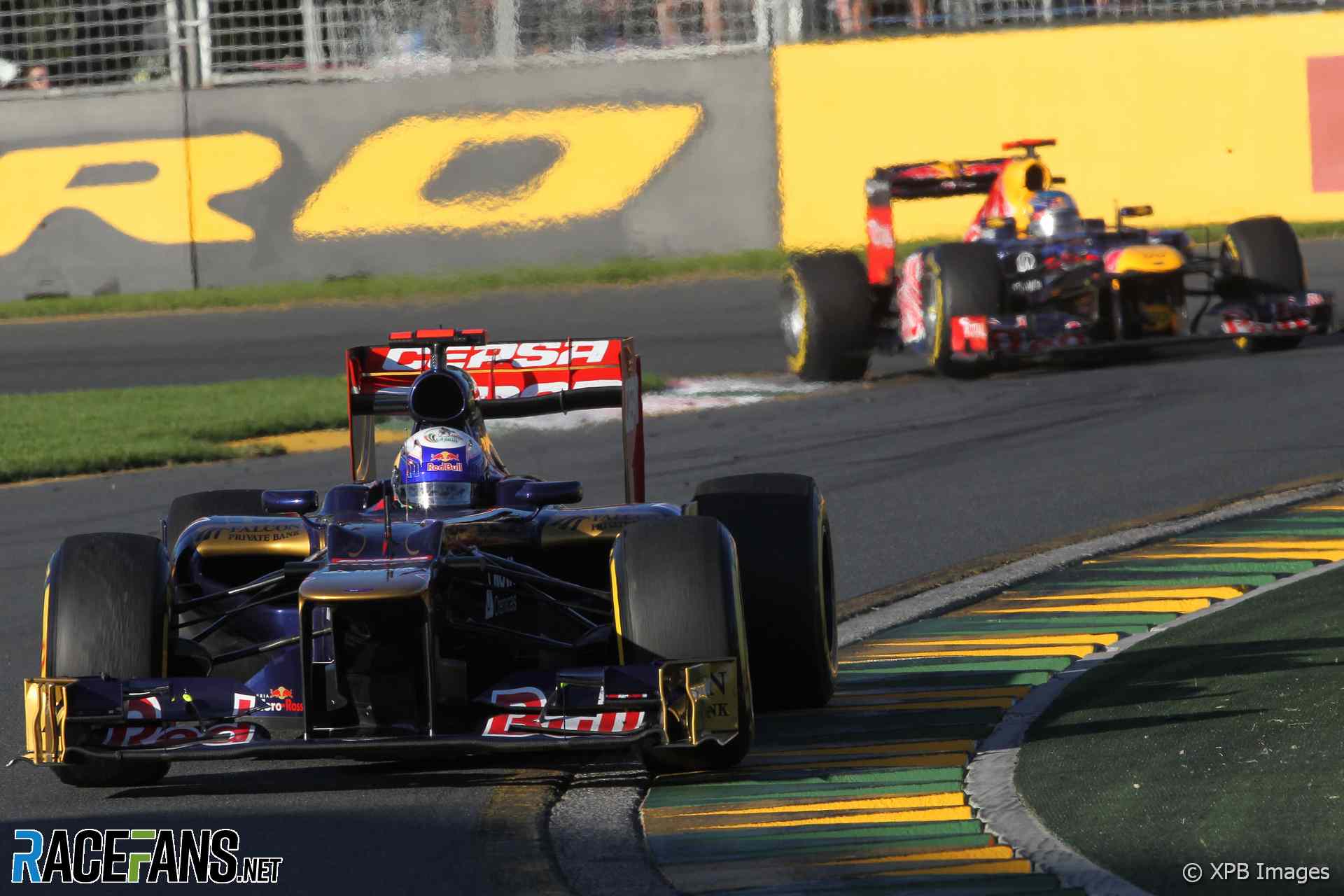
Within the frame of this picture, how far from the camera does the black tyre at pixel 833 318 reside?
15.3m

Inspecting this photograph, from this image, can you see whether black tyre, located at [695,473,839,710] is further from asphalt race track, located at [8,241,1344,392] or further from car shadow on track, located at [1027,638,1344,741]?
asphalt race track, located at [8,241,1344,392]

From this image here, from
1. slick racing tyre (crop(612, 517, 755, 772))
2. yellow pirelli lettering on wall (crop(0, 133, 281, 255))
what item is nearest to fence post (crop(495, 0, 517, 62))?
yellow pirelli lettering on wall (crop(0, 133, 281, 255))

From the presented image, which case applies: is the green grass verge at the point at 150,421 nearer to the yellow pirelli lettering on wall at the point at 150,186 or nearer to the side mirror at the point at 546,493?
the yellow pirelli lettering on wall at the point at 150,186

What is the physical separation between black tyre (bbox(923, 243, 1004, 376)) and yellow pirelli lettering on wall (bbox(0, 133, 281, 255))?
346 inches

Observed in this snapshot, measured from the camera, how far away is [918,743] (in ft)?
20.2

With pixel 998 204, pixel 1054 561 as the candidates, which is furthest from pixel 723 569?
pixel 998 204

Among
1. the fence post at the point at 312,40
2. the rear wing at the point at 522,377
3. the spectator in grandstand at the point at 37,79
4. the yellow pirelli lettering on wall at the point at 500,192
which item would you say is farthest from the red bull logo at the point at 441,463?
the spectator in grandstand at the point at 37,79

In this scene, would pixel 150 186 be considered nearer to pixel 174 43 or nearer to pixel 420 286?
pixel 174 43

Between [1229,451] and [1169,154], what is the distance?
9283 mm

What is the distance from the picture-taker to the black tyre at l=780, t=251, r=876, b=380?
15336 mm

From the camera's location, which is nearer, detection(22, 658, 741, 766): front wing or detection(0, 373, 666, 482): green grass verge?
detection(22, 658, 741, 766): front wing

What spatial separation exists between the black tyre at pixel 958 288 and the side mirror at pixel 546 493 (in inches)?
324

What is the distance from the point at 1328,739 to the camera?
571 centimetres

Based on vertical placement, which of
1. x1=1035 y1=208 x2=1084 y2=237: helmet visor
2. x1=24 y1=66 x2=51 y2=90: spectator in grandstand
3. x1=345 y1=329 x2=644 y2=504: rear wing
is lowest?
x1=345 y1=329 x2=644 y2=504: rear wing
